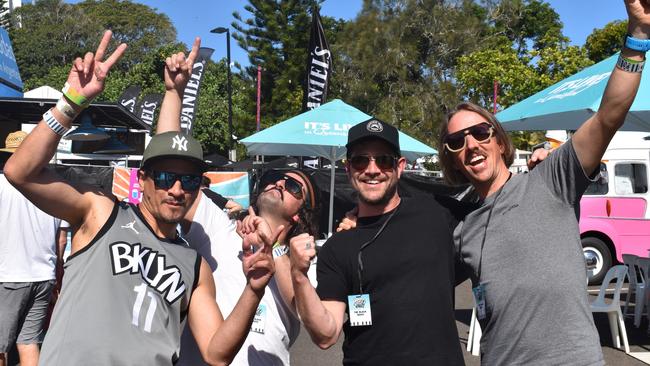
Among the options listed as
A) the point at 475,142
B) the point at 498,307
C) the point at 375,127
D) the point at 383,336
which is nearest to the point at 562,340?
the point at 498,307

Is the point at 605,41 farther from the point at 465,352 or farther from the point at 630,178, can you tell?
the point at 465,352

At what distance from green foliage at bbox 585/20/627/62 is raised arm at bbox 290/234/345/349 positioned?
1352 inches

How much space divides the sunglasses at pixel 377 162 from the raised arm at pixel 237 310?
53 cm

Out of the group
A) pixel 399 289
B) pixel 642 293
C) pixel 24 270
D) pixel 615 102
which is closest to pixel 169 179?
pixel 399 289

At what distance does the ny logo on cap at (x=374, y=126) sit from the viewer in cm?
271

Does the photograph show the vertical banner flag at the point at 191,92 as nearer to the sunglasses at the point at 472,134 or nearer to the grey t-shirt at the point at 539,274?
the sunglasses at the point at 472,134

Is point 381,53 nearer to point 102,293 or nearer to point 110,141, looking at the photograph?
point 110,141

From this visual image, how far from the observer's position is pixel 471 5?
1462 inches

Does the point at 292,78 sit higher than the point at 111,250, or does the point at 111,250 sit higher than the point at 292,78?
the point at 292,78

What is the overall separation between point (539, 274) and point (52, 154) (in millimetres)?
1740

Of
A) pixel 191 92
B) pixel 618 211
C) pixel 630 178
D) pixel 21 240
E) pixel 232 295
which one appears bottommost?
pixel 232 295

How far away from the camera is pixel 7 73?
35.0ft

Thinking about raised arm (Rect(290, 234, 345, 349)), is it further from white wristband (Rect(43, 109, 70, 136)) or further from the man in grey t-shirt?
white wristband (Rect(43, 109, 70, 136))

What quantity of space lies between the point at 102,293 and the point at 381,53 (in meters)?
35.1
